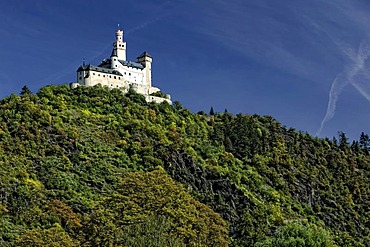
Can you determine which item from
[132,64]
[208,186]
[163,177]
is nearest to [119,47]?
[132,64]

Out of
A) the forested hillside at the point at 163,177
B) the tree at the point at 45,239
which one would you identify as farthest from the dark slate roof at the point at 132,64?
the tree at the point at 45,239

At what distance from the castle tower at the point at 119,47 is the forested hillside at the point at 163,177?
1400 centimetres

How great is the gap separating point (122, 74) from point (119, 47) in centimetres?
858

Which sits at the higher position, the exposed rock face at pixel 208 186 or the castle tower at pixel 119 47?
the castle tower at pixel 119 47

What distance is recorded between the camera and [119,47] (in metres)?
149

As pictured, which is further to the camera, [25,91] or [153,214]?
[25,91]

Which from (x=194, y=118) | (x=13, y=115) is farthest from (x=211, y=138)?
(x=13, y=115)

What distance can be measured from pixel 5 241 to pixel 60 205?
1198 cm

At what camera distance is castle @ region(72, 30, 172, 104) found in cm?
13638

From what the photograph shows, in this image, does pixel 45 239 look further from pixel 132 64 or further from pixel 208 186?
pixel 132 64

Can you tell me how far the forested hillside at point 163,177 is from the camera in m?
75.3

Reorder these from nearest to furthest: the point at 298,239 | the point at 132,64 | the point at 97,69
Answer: the point at 298,239
the point at 97,69
the point at 132,64

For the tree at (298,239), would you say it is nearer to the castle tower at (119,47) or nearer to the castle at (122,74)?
the castle at (122,74)

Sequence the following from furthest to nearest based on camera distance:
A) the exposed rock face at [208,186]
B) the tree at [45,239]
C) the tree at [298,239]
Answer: the exposed rock face at [208,186]
the tree at [298,239]
the tree at [45,239]
